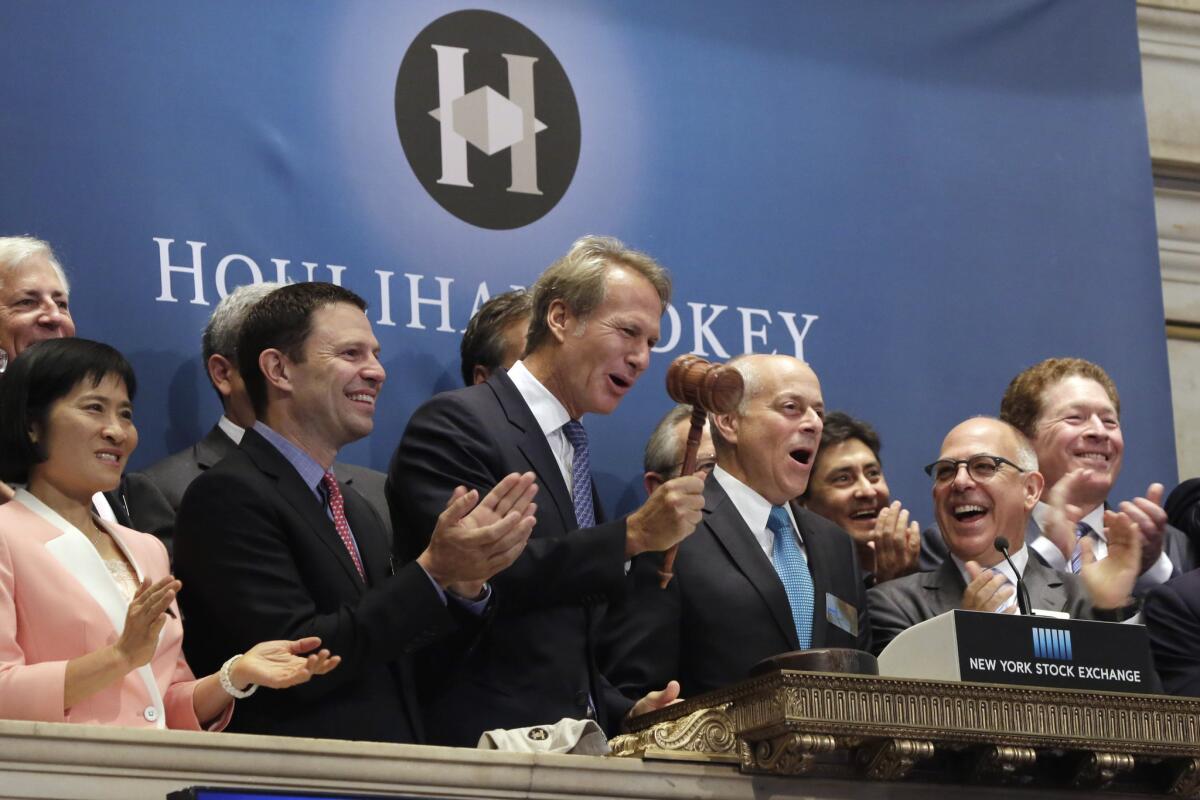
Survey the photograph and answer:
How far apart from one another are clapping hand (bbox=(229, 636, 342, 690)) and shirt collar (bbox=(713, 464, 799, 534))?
3.90 feet

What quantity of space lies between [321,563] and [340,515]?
182 mm

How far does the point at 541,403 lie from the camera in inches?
139

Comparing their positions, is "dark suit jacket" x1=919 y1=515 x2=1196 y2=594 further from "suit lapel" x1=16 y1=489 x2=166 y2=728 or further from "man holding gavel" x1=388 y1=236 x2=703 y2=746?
"suit lapel" x1=16 y1=489 x2=166 y2=728

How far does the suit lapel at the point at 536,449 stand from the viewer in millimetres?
3363

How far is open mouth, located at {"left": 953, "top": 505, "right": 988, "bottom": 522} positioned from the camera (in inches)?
164

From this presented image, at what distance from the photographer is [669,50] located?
16.2 ft

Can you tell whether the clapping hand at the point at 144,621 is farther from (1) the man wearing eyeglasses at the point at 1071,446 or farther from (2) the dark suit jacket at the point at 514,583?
(1) the man wearing eyeglasses at the point at 1071,446

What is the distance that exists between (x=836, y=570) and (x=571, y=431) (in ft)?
2.00

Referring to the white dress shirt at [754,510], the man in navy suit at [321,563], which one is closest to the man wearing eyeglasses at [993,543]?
the white dress shirt at [754,510]

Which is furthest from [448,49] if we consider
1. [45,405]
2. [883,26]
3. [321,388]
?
[45,405]

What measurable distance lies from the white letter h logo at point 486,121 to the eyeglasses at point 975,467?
1.15 meters

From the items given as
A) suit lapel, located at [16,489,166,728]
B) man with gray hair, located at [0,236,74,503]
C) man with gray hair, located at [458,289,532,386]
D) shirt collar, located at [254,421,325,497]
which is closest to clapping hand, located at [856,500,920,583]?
man with gray hair, located at [458,289,532,386]

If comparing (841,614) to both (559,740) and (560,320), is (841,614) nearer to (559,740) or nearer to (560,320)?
(560,320)

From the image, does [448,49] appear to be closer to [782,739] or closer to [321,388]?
[321,388]
